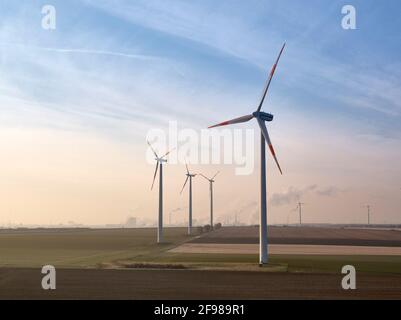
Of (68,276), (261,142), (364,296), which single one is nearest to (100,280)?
(68,276)

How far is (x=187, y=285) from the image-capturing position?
128 ft

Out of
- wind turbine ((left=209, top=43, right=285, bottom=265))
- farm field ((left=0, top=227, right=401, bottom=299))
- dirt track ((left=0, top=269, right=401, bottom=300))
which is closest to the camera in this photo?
dirt track ((left=0, top=269, right=401, bottom=300))

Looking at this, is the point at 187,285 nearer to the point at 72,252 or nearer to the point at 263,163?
the point at 263,163

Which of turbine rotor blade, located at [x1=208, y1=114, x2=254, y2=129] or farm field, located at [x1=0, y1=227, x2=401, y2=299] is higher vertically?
turbine rotor blade, located at [x1=208, y1=114, x2=254, y2=129]

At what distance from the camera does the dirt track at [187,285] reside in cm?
3438

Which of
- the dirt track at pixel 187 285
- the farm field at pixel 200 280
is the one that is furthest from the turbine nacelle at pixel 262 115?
the dirt track at pixel 187 285

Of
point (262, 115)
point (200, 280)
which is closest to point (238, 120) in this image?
point (262, 115)

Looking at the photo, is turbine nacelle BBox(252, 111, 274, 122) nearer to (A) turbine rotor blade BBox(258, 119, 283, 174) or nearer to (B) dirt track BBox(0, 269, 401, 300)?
(A) turbine rotor blade BBox(258, 119, 283, 174)

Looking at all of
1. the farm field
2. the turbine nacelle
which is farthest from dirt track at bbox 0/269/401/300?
the turbine nacelle

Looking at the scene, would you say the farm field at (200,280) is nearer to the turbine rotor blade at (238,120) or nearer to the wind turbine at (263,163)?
the wind turbine at (263,163)

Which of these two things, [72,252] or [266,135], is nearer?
[266,135]

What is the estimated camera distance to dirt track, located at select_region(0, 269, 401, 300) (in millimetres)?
34375
